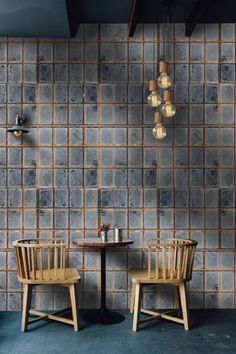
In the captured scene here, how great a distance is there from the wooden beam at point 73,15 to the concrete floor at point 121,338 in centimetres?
279

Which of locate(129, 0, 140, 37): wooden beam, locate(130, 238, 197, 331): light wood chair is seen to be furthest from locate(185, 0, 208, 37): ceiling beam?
locate(130, 238, 197, 331): light wood chair

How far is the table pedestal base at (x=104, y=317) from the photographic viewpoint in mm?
4016

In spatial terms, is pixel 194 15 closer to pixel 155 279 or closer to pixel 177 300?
pixel 155 279

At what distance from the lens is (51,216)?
444cm

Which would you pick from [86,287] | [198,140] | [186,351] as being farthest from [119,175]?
[186,351]

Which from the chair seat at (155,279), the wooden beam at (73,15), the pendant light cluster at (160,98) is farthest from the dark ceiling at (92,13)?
the chair seat at (155,279)

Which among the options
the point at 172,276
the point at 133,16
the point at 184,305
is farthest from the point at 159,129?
the point at 184,305

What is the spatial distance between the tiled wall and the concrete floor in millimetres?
541

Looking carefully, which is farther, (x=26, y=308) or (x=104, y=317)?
(x=104, y=317)

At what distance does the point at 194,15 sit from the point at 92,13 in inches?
38.7

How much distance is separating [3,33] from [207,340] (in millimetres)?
3443

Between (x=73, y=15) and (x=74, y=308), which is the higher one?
(x=73, y=15)

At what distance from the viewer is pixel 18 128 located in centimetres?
428

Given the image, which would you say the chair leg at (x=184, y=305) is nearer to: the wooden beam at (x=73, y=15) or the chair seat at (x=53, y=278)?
the chair seat at (x=53, y=278)
